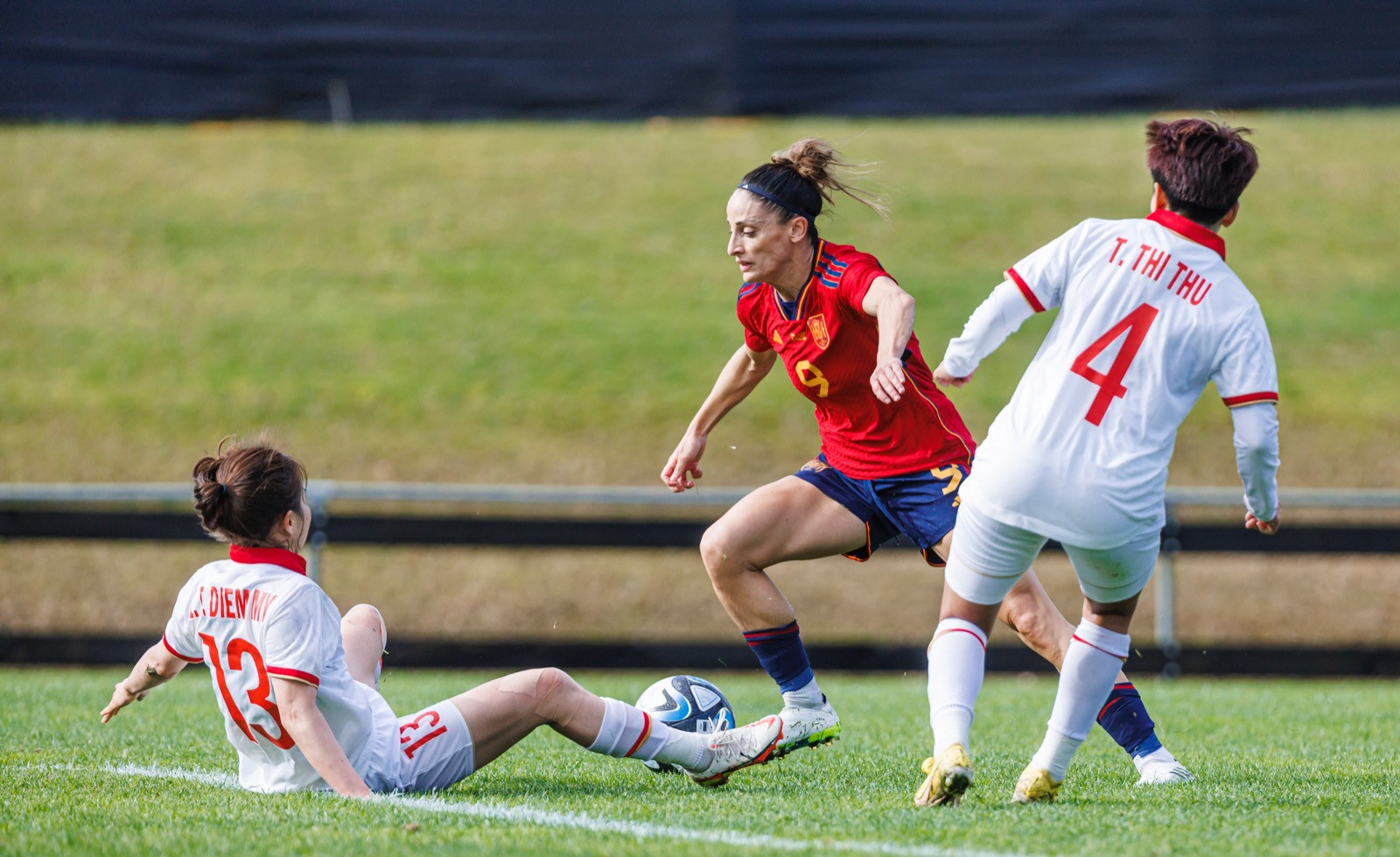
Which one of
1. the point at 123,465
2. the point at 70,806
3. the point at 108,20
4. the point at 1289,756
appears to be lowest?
the point at 123,465

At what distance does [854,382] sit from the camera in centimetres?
464

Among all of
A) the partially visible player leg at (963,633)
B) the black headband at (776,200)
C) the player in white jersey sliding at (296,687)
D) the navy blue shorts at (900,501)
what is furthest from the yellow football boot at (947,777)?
the black headband at (776,200)

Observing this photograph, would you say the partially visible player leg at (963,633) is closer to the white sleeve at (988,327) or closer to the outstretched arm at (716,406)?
the white sleeve at (988,327)

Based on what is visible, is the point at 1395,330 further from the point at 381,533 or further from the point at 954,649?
the point at 954,649

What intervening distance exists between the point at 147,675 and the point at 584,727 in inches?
47.7

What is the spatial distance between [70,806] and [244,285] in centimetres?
1492

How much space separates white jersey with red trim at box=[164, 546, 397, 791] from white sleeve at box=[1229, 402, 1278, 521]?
231 cm

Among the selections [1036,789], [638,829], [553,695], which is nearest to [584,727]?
[553,695]

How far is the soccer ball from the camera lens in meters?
4.71

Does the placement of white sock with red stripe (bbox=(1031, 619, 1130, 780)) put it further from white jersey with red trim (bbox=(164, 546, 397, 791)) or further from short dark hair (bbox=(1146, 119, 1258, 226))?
white jersey with red trim (bbox=(164, 546, 397, 791))

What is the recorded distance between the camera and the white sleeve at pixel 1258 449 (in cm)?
336

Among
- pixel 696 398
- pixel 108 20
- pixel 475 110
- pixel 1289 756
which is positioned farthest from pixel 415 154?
pixel 1289 756

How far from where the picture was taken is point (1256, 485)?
3.48m

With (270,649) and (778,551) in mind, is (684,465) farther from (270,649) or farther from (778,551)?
(270,649)
